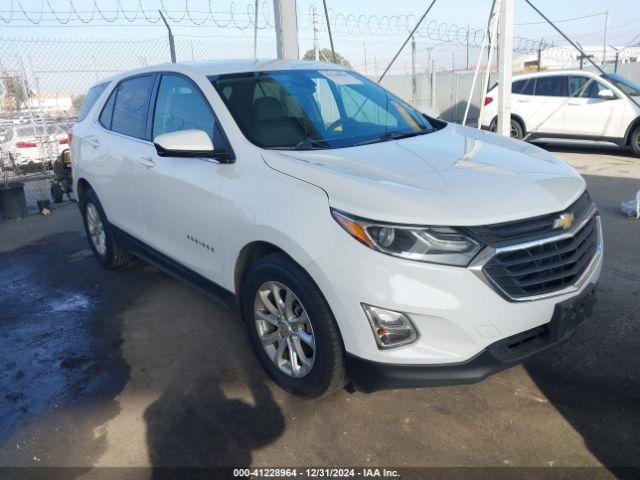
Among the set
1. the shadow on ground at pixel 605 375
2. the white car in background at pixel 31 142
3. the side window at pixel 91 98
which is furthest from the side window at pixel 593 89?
the white car in background at pixel 31 142

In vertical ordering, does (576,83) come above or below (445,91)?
above

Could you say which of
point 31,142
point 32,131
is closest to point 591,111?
point 31,142

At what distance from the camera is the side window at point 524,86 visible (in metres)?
11.7

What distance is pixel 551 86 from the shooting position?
1143 centimetres

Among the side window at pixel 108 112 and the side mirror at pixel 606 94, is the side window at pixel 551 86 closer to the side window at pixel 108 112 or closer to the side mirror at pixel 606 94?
the side mirror at pixel 606 94

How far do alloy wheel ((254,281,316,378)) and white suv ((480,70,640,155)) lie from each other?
30.8ft

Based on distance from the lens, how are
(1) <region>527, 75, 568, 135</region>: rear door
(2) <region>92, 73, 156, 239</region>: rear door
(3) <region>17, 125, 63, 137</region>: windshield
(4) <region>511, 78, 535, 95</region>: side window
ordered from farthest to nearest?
(3) <region>17, 125, 63, 137</region>: windshield → (4) <region>511, 78, 535, 95</region>: side window → (1) <region>527, 75, 568, 135</region>: rear door → (2) <region>92, 73, 156, 239</region>: rear door

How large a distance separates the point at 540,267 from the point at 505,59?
532cm

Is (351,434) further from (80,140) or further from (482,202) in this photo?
(80,140)

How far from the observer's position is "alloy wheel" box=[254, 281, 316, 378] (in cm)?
290

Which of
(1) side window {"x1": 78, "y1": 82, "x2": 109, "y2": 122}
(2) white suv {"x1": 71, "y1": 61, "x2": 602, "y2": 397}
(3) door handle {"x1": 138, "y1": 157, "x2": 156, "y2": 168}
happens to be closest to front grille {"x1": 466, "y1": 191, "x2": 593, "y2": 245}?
(2) white suv {"x1": 71, "y1": 61, "x2": 602, "y2": 397}

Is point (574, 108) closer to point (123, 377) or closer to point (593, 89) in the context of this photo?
point (593, 89)

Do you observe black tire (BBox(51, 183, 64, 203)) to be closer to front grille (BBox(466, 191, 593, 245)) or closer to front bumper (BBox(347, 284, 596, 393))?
front bumper (BBox(347, 284, 596, 393))

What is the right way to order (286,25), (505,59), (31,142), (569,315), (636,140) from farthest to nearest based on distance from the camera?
(31,142) → (636,140) → (286,25) → (505,59) → (569,315)
